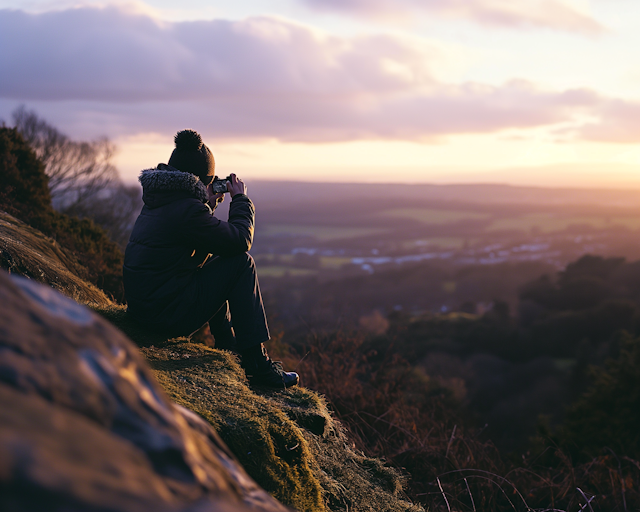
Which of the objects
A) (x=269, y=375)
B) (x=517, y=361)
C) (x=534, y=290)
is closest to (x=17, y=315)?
(x=269, y=375)

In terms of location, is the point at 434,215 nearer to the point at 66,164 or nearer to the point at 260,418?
the point at 66,164

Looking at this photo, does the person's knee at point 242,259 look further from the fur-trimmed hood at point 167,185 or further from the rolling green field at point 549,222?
the rolling green field at point 549,222

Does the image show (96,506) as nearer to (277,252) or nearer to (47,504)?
(47,504)

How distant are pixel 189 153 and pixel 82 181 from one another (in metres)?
29.8

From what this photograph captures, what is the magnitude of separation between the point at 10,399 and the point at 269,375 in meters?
3.37

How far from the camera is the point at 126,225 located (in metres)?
30.3

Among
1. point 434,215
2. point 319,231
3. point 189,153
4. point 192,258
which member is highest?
point 434,215

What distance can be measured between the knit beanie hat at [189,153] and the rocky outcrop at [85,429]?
2.88 m

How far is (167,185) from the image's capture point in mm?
3609

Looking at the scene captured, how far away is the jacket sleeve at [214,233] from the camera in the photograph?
3617mm

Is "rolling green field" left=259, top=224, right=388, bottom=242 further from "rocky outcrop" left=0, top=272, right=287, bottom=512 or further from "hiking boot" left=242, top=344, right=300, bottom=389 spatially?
"rocky outcrop" left=0, top=272, right=287, bottom=512

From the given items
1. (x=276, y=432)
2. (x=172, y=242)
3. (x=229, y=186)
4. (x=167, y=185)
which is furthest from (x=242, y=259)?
(x=276, y=432)

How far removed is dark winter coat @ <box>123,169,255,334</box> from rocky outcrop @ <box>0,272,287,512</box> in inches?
101

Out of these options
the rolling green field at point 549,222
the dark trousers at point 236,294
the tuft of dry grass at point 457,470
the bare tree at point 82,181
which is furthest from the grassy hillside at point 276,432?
the rolling green field at point 549,222
